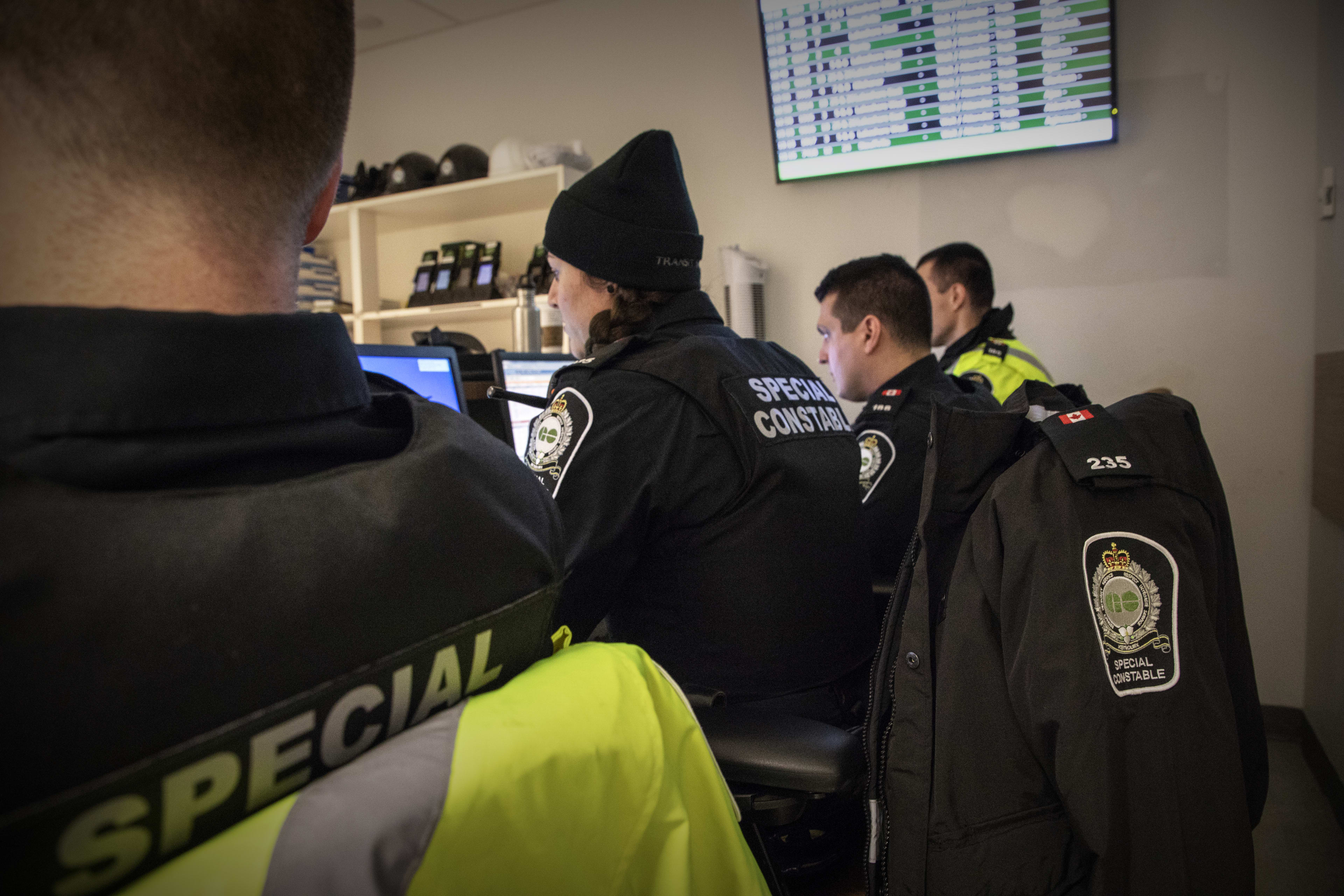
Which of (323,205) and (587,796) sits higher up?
(323,205)

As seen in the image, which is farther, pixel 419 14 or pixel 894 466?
pixel 419 14

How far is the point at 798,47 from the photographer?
282cm

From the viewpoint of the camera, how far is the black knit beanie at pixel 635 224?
54.4 inches

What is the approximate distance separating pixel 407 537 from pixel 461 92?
12.3ft

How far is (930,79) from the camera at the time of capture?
2684mm

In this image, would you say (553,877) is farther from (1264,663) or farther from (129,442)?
(1264,663)

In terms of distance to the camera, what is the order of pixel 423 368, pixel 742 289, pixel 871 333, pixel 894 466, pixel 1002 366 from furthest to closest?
pixel 742 289 → pixel 1002 366 → pixel 871 333 → pixel 894 466 → pixel 423 368

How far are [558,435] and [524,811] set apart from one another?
0.75 meters

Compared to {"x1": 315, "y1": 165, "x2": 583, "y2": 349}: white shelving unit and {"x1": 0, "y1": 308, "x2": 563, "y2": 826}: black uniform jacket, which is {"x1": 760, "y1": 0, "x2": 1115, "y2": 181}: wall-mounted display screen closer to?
{"x1": 315, "y1": 165, "x2": 583, "y2": 349}: white shelving unit

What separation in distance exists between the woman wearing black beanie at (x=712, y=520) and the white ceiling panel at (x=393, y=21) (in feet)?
9.72

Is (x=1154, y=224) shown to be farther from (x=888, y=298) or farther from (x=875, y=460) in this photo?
(x=875, y=460)

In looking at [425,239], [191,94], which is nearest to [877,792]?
[191,94]

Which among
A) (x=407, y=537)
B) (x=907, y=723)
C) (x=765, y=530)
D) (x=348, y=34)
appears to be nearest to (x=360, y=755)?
(x=407, y=537)

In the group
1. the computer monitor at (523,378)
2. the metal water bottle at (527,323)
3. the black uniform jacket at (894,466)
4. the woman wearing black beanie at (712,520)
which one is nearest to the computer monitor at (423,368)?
the computer monitor at (523,378)
